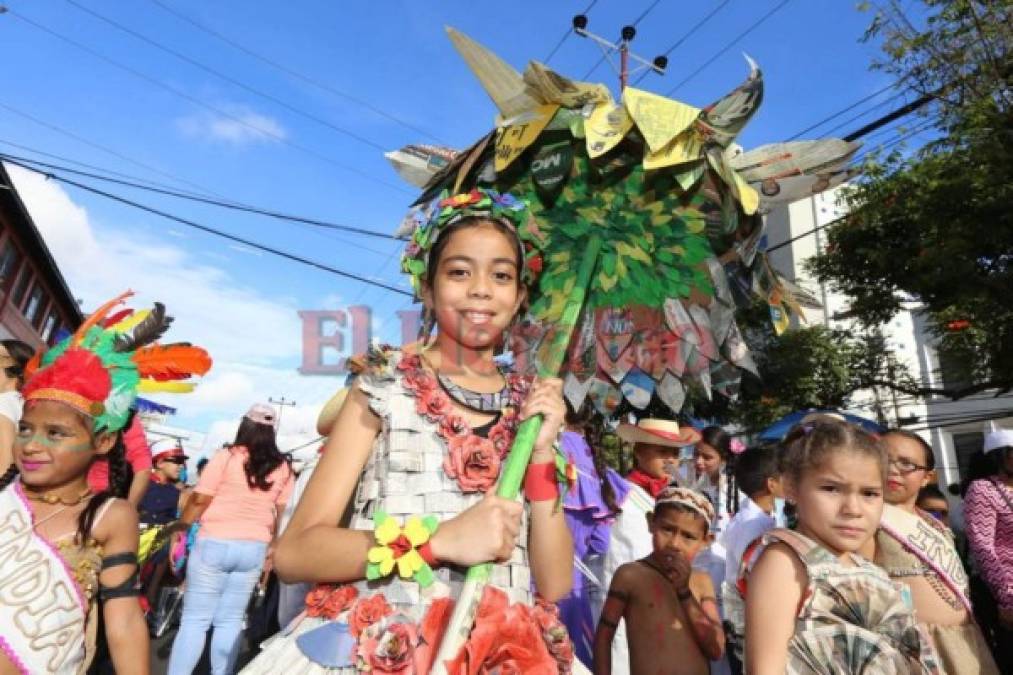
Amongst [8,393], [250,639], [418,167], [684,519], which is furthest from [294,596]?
[250,639]

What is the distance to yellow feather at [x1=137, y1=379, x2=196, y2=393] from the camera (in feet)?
7.18

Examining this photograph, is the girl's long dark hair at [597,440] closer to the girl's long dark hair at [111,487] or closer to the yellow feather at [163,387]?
the yellow feather at [163,387]

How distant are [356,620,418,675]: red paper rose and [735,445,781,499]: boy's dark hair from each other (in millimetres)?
2828

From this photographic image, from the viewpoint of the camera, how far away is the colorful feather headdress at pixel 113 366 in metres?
2.01

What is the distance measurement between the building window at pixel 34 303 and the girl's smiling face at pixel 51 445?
3041 centimetres

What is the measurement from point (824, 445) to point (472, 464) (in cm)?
113

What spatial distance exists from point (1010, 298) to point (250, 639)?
30.0 ft

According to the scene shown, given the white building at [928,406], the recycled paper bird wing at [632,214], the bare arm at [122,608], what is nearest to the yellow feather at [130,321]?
the bare arm at [122,608]

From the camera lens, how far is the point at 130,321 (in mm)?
2211

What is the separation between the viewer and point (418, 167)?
1.93 m

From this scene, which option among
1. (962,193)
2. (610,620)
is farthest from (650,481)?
(962,193)

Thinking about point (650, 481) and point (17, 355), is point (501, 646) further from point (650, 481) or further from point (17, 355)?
point (650, 481)

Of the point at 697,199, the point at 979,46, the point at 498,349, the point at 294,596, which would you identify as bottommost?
the point at 294,596

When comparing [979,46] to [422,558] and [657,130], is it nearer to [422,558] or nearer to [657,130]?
[657,130]
